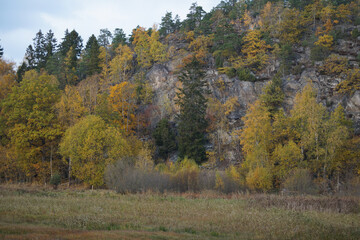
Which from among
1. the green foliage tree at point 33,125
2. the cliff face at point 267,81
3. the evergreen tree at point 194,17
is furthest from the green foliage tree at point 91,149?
the evergreen tree at point 194,17

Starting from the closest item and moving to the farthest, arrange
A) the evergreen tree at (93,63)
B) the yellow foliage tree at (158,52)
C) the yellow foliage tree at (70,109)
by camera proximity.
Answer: the yellow foliage tree at (70,109) → the yellow foliage tree at (158,52) → the evergreen tree at (93,63)

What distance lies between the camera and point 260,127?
42.4 m

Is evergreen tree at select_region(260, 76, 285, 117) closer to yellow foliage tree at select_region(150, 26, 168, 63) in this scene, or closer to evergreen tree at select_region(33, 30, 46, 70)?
yellow foliage tree at select_region(150, 26, 168, 63)

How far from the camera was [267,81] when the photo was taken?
60031mm

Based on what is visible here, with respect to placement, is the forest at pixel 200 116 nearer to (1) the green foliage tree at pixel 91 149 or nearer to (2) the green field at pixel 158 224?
(1) the green foliage tree at pixel 91 149

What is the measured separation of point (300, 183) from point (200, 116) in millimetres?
21927

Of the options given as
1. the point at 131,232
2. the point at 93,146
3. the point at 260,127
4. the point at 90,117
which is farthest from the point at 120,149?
the point at 131,232

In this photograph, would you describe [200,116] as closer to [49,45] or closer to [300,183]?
[300,183]

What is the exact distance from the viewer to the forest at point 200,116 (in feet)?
127

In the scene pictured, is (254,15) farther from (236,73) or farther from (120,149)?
(120,149)

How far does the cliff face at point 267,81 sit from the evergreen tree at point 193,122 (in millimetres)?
4644

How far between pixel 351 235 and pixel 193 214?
8855 mm

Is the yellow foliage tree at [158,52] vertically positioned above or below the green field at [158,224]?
above

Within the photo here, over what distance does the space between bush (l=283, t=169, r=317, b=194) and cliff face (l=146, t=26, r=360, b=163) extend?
14.0 m
